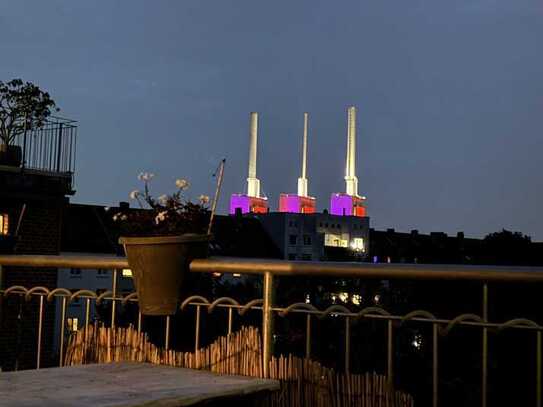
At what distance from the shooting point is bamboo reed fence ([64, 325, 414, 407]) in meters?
2.73

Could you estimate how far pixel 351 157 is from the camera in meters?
100

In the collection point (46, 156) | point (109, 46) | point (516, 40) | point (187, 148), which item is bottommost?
point (46, 156)

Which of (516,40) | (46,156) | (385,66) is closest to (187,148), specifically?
(385,66)

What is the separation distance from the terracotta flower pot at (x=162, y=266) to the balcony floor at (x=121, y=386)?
0.27 meters

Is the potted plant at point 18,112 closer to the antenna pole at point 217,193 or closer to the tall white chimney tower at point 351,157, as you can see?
the antenna pole at point 217,193

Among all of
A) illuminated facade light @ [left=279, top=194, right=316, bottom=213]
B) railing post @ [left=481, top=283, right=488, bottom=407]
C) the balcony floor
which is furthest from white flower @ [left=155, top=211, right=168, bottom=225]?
illuminated facade light @ [left=279, top=194, right=316, bottom=213]

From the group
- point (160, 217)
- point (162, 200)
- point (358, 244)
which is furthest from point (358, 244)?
point (160, 217)

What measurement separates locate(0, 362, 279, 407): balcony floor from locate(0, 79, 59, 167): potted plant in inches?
419

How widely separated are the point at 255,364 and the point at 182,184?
57.2 inches

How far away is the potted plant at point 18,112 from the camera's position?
12992mm

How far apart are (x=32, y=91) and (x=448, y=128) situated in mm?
138441

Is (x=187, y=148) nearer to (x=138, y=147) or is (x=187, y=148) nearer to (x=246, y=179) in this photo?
(x=138, y=147)

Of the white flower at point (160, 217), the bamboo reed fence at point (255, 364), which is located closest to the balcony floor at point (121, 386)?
the bamboo reed fence at point (255, 364)

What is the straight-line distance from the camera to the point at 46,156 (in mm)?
13445
